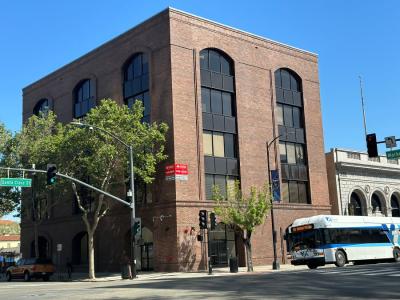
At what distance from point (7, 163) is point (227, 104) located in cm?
1786

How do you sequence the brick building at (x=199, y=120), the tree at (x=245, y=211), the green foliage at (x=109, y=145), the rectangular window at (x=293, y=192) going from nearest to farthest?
1. the green foliage at (x=109, y=145)
2. the tree at (x=245, y=211)
3. the brick building at (x=199, y=120)
4. the rectangular window at (x=293, y=192)

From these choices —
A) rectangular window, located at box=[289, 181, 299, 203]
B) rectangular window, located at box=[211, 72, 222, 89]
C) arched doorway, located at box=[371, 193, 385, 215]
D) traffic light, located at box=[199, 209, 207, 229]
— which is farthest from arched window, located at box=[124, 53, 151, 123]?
arched doorway, located at box=[371, 193, 385, 215]

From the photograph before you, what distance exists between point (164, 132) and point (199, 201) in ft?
18.8

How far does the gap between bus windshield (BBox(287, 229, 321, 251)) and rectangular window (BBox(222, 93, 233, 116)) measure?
13029mm

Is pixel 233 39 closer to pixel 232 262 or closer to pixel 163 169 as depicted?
pixel 163 169

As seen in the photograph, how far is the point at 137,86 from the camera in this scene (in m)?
43.4

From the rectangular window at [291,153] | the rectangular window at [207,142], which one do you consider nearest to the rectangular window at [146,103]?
the rectangular window at [207,142]

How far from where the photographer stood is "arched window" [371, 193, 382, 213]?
55.0 m

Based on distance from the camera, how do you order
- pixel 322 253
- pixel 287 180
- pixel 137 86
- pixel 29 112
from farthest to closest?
pixel 29 112
pixel 287 180
pixel 137 86
pixel 322 253

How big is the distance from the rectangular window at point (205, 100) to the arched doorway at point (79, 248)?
1657 cm

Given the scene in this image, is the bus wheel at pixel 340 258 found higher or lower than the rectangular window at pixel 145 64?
lower

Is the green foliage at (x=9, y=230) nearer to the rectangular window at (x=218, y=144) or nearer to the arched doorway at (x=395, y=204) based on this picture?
the arched doorway at (x=395, y=204)

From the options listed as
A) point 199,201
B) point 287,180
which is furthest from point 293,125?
point 199,201

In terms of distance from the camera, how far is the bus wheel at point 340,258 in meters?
32.4
